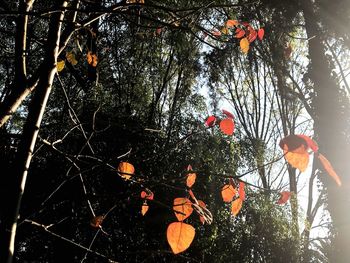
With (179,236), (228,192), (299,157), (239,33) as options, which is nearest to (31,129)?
(179,236)

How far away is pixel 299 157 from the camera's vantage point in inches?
44.2

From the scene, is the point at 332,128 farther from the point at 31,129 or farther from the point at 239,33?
the point at 31,129

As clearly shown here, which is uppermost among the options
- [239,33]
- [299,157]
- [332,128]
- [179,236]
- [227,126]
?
[332,128]

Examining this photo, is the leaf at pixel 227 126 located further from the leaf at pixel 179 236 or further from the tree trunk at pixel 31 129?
the tree trunk at pixel 31 129

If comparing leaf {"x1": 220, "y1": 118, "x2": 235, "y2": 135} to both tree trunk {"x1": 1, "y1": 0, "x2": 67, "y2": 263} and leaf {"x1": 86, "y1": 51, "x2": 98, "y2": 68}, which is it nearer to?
tree trunk {"x1": 1, "y1": 0, "x2": 67, "y2": 263}

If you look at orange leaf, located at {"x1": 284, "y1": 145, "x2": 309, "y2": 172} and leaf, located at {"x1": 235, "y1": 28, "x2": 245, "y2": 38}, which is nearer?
orange leaf, located at {"x1": 284, "y1": 145, "x2": 309, "y2": 172}

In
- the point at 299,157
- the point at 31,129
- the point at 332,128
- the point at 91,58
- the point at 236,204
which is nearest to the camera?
the point at 31,129

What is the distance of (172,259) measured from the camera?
173 inches

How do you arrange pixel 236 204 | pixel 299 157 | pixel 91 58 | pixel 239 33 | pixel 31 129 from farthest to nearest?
pixel 91 58, pixel 239 33, pixel 236 204, pixel 299 157, pixel 31 129

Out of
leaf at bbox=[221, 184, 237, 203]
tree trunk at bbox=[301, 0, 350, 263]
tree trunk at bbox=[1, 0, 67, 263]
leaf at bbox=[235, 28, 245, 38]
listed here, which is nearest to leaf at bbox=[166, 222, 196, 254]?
leaf at bbox=[221, 184, 237, 203]

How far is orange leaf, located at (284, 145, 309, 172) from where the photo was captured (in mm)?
1093

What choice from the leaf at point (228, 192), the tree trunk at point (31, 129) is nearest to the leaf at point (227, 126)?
the leaf at point (228, 192)

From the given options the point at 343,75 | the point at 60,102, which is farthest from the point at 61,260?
the point at 343,75

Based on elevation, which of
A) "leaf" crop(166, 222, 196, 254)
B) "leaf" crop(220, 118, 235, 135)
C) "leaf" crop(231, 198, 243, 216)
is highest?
"leaf" crop(220, 118, 235, 135)
